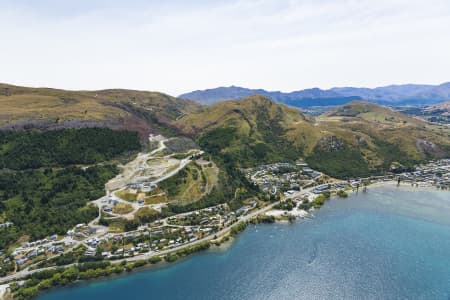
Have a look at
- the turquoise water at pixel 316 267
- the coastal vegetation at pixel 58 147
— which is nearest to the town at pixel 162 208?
the turquoise water at pixel 316 267

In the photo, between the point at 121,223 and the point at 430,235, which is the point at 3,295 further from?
the point at 430,235

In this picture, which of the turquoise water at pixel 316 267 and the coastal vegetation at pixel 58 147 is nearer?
the turquoise water at pixel 316 267

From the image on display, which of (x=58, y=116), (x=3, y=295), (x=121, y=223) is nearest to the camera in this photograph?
(x=3, y=295)

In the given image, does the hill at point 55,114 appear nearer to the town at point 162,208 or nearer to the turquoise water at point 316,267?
the town at point 162,208

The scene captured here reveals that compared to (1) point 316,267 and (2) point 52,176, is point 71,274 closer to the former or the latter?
(2) point 52,176

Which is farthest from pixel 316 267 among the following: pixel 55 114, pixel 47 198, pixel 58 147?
pixel 55 114

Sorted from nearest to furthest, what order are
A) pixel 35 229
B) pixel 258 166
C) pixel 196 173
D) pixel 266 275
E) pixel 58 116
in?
pixel 266 275 < pixel 35 229 < pixel 196 173 < pixel 58 116 < pixel 258 166

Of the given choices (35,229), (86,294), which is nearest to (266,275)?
(86,294)

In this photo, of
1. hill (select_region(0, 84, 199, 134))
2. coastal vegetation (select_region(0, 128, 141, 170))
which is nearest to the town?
coastal vegetation (select_region(0, 128, 141, 170))
